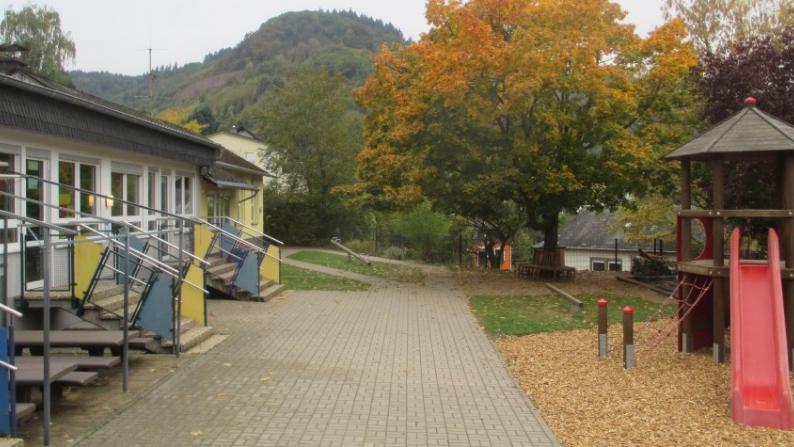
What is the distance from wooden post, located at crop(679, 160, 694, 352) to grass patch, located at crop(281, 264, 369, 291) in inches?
381

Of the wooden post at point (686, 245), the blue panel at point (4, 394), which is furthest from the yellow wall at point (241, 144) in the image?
the blue panel at point (4, 394)

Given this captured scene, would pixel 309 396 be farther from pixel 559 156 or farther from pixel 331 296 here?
pixel 559 156

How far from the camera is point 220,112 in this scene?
91.4 meters

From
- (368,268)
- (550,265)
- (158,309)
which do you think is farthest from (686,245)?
(368,268)

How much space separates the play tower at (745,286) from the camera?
7.16m

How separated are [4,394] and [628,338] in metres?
6.94

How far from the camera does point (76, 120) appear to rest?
9898 mm

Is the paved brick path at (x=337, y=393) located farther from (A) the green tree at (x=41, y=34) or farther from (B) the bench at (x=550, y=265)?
(A) the green tree at (x=41, y=34)

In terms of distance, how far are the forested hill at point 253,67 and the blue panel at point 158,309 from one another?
67.0 meters

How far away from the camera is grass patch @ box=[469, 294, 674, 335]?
40.7 ft

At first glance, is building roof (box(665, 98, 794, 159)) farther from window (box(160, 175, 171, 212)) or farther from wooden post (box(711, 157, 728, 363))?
window (box(160, 175, 171, 212))

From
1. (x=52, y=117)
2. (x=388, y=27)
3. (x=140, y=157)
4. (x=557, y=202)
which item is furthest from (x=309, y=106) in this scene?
(x=388, y=27)

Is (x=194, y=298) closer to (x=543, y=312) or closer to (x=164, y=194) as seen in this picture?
(x=164, y=194)

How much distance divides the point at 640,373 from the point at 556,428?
265 centimetres
